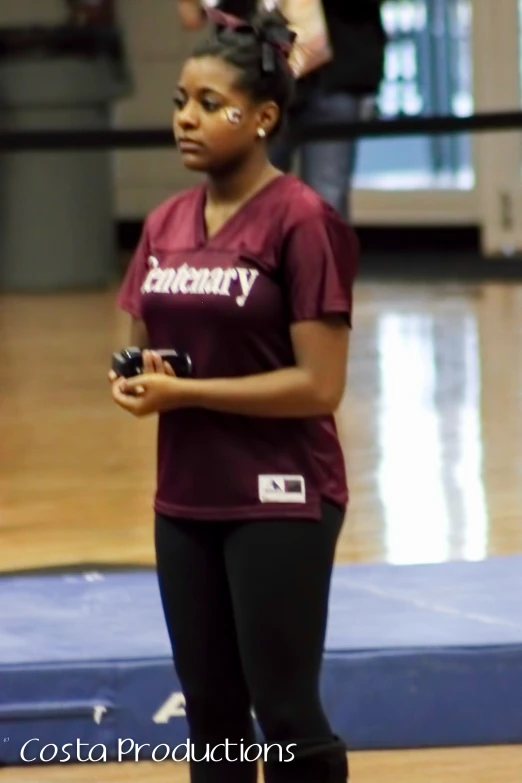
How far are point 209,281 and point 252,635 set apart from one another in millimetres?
409

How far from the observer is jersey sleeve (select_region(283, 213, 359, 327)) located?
1861 millimetres

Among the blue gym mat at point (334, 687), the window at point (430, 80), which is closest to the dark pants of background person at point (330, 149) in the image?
the blue gym mat at point (334, 687)

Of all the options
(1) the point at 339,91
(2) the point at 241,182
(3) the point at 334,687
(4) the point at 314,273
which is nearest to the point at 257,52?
(2) the point at 241,182

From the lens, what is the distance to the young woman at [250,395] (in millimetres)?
1873

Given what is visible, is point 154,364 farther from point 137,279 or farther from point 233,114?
point 233,114

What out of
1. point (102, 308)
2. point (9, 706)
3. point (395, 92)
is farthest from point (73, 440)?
point (395, 92)

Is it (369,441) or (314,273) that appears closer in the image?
(314,273)

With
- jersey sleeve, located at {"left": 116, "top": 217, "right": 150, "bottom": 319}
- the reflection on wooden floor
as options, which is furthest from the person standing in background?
jersey sleeve, located at {"left": 116, "top": 217, "right": 150, "bottom": 319}

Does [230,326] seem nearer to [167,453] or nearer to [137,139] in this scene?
[167,453]

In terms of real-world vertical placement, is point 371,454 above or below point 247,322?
below

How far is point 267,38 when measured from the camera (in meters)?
1.93

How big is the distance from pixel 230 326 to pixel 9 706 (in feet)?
3.14

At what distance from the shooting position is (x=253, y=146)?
1.92 meters

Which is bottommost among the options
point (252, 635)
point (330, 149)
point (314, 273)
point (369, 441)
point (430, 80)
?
point (430, 80)
